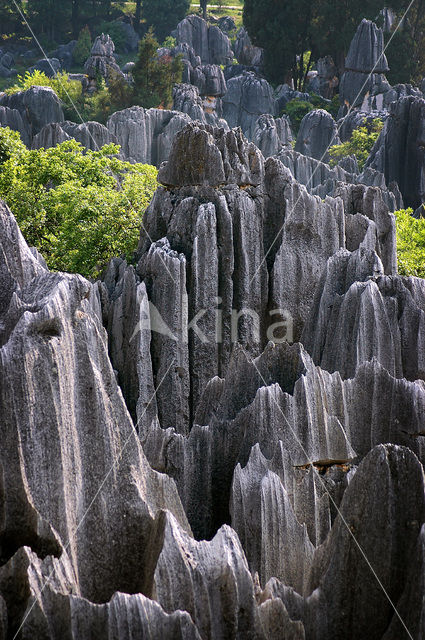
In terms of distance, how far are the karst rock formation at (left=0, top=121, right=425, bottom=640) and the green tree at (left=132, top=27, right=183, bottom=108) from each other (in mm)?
40334

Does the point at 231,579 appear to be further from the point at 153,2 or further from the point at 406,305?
the point at 153,2

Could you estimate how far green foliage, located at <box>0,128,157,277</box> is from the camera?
64.3 ft

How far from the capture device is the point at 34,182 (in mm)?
22672

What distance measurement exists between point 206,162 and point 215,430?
8.19 meters

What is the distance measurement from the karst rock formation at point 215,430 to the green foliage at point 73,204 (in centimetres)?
304

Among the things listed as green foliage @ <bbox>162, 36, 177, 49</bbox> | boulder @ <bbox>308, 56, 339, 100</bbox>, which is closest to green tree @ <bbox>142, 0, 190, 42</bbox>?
green foliage @ <bbox>162, 36, 177, 49</bbox>

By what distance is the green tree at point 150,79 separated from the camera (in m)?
55.0

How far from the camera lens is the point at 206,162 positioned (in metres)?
16.5

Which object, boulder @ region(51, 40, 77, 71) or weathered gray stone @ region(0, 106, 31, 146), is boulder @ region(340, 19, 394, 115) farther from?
boulder @ region(51, 40, 77, 71)

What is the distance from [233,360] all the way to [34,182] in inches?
553

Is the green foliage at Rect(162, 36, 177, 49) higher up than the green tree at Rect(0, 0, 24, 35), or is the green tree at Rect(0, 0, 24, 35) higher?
the green tree at Rect(0, 0, 24, 35)

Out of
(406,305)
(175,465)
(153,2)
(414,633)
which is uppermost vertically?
(153,2)

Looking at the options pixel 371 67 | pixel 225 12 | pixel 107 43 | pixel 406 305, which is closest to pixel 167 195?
pixel 406 305

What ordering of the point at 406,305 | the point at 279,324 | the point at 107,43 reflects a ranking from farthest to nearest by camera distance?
the point at 107,43
the point at 279,324
the point at 406,305
